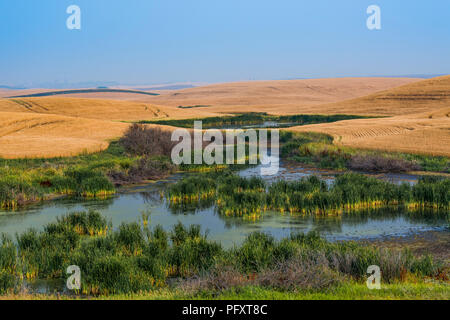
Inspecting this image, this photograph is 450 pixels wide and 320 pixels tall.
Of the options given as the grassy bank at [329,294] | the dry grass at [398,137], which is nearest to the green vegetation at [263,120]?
the dry grass at [398,137]

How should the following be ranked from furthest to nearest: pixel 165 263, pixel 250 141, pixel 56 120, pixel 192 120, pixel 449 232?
pixel 192 120 < pixel 56 120 < pixel 250 141 < pixel 449 232 < pixel 165 263

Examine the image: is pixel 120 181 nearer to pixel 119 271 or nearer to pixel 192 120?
pixel 119 271

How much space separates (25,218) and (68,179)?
4277 millimetres

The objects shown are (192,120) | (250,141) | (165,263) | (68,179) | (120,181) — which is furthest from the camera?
(192,120)

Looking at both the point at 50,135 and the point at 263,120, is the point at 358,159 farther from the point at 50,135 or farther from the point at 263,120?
the point at 263,120

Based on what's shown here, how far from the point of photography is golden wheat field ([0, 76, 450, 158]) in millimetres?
28594

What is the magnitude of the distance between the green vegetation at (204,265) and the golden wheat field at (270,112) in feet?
55.3

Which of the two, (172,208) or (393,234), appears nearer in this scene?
(393,234)

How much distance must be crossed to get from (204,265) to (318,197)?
638 centimetres

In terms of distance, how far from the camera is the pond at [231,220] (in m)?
12.7

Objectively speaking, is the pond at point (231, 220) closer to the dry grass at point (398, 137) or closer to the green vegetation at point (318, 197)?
the green vegetation at point (318, 197)

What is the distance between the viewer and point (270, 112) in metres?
75.1
